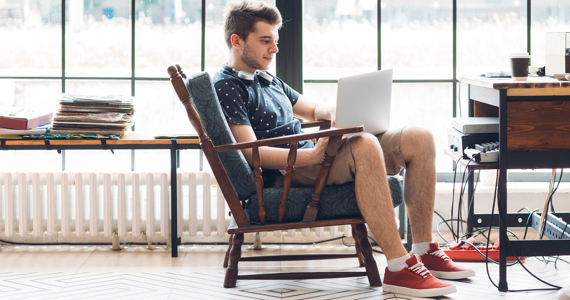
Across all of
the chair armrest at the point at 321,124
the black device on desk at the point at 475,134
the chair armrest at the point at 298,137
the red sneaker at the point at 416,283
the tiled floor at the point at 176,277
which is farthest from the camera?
the chair armrest at the point at 321,124

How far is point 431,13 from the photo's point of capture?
2.97m

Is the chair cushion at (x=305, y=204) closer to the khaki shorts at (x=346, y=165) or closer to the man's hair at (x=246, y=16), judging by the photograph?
the khaki shorts at (x=346, y=165)

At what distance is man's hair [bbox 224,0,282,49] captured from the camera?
7.06 feet

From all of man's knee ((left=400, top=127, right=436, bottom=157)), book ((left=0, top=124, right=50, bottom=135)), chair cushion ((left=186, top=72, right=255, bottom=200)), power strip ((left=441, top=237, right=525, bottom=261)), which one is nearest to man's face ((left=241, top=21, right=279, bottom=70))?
chair cushion ((left=186, top=72, right=255, bottom=200))

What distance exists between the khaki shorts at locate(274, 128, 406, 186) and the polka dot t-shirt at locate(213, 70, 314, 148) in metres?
0.15

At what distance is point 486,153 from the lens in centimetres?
212

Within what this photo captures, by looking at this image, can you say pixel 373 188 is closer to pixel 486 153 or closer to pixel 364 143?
pixel 364 143

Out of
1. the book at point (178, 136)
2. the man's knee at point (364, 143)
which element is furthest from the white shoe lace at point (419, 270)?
the book at point (178, 136)

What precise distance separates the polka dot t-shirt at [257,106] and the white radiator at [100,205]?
63cm

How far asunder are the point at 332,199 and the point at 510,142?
0.70 meters

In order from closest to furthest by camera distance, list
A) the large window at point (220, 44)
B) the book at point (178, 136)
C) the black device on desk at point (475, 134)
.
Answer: the black device on desk at point (475, 134) → the book at point (178, 136) → the large window at point (220, 44)

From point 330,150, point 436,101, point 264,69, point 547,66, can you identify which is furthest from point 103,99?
point 547,66

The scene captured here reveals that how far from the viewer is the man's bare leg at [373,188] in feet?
6.41

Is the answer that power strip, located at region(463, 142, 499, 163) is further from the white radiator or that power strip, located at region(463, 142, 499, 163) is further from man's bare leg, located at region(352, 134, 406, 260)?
the white radiator
